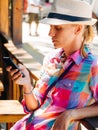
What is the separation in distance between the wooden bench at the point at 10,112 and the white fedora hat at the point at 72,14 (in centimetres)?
97

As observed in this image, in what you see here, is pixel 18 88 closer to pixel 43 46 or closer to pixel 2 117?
pixel 2 117

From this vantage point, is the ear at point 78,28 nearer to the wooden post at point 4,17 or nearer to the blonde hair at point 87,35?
the blonde hair at point 87,35

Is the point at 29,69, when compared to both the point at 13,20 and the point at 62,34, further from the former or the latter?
the point at 13,20

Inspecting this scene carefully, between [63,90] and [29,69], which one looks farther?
[29,69]

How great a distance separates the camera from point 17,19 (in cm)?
548

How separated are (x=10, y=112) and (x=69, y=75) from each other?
0.95 metres

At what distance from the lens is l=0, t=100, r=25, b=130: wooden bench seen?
278 centimetres

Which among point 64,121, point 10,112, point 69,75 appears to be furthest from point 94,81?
point 10,112

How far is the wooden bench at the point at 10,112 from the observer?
2778 mm

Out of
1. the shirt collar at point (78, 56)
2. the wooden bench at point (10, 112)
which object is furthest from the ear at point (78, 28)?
the wooden bench at point (10, 112)

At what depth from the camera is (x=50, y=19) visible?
209 centimetres

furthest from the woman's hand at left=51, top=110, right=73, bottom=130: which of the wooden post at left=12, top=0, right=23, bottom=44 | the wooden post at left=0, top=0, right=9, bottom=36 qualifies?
the wooden post at left=0, top=0, right=9, bottom=36

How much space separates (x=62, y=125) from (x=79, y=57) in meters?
0.42

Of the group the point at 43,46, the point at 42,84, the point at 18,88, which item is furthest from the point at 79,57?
the point at 43,46
